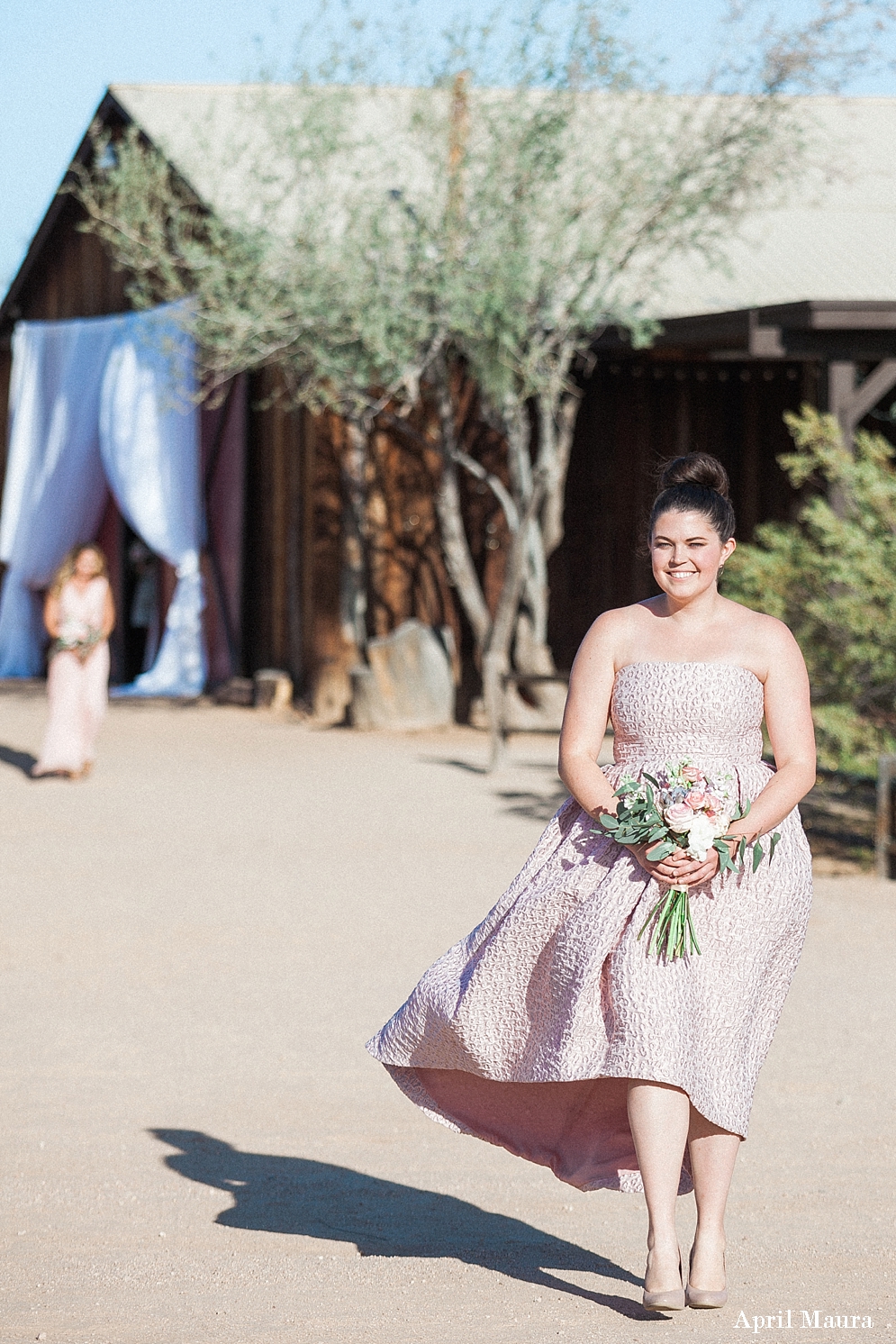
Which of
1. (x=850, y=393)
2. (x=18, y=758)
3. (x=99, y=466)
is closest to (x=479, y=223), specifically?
(x=850, y=393)

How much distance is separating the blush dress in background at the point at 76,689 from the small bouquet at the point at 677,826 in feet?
29.6

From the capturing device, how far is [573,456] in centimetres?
1719

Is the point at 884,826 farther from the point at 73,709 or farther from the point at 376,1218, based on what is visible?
the point at 73,709

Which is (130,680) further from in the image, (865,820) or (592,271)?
(865,820)

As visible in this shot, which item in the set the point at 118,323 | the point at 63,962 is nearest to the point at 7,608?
the point at 118,323

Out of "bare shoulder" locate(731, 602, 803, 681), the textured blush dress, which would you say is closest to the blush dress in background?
the textured blush dress

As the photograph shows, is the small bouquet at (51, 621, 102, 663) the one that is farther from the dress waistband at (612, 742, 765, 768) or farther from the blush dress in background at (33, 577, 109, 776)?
the dress waistband at (612, 742, 765, 768)

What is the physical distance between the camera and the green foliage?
29.1ft

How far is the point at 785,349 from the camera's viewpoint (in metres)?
11.8

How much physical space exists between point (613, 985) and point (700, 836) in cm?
33

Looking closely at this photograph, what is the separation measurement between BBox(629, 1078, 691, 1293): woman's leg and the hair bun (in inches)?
44.9

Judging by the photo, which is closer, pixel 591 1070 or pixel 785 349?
pixel 591 1070

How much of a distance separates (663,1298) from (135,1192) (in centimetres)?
152

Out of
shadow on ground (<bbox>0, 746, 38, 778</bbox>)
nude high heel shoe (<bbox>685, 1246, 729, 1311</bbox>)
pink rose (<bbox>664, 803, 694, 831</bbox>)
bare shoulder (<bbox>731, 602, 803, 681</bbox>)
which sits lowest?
shadow on ground (<bbox>0, 746, 38, 778</bbox>)
